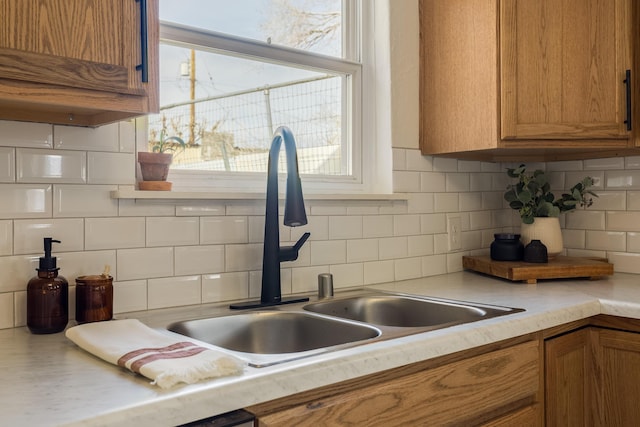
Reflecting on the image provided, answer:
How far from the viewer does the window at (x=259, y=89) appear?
1854mm

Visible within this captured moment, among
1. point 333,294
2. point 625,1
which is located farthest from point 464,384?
point 625,1

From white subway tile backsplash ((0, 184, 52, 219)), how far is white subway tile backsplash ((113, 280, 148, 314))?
0.87 ft

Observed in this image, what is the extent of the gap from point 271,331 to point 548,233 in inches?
51.5

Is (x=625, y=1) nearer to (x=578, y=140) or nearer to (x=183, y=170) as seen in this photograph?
(x=578, y=140)

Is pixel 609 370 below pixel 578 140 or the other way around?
below

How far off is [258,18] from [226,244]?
79cm

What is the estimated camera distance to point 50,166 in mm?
1473

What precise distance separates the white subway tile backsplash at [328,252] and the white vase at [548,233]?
0.83 metres

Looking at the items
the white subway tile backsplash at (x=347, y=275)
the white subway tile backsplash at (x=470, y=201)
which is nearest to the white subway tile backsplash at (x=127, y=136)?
the white subway tile backsplash at (x=347, y=275)

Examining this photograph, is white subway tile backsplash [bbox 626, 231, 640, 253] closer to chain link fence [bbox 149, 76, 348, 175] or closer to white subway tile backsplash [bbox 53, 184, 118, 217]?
chain link fence [bbox 149, 76, 348, 175]

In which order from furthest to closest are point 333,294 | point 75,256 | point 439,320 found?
1. point 333,294
2. point 439,320
3. point 75,256

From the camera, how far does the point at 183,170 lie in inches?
72.7

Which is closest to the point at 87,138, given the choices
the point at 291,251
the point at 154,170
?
the point at 154,170

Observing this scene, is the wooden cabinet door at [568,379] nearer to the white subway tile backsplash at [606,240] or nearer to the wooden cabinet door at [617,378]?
the wooden cabinet door at [617,378]
